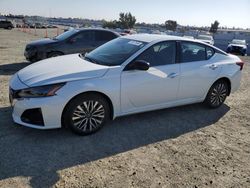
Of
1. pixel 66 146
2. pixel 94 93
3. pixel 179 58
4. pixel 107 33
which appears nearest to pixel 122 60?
pixel 94 93

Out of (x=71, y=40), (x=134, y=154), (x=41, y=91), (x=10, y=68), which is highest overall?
(x=71, y=40)

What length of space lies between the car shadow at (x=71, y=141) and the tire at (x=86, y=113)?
15cm

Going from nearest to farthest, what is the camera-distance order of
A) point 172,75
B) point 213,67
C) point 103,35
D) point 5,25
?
point 172,75 < point 213,67 < point 103,35 < point 5,25

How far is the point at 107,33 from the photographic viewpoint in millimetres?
10547

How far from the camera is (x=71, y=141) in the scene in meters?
4.27

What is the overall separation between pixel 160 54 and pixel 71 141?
89.4 inches

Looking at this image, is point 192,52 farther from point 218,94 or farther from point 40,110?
point 40,110

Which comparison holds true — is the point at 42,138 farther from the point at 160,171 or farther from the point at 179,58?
the point at 179,58

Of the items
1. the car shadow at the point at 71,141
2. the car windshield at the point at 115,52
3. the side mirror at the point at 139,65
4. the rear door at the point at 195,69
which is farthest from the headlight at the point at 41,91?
the rear door at the point at 195,69

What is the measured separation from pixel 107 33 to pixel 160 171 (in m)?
7.74

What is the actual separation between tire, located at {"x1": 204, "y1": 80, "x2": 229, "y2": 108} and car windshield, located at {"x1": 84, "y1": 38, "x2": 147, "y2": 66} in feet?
6.53

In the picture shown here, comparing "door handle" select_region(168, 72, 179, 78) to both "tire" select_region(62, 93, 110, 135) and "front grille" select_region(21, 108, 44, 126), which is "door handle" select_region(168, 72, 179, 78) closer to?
"tire" select_region(62, 93, 110, 135)

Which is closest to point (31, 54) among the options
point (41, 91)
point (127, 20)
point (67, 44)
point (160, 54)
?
point (67, 44)

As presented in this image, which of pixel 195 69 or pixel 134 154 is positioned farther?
pixel 195 69
